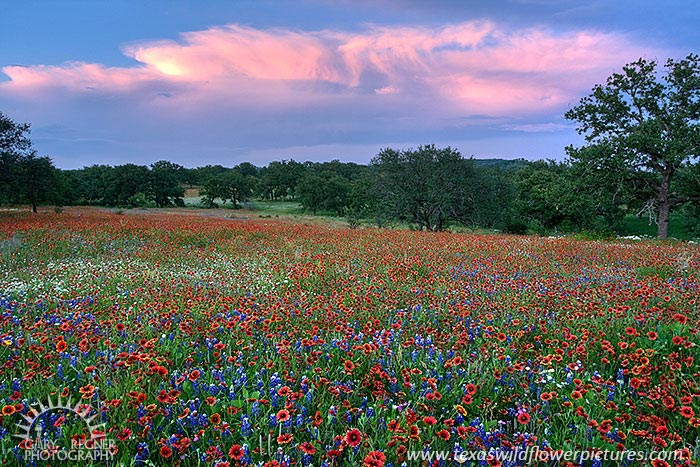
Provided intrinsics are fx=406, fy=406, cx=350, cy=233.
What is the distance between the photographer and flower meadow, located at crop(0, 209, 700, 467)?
251 cm

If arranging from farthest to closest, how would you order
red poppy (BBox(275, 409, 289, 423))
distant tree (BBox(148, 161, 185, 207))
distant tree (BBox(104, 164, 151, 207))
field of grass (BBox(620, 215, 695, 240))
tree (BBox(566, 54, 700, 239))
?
distant tree (BBox(148, 161, 185, 207)), distant tree (BBox(104, 164, 151, 207)), field of grass (BBox(620, 215, 695, 240)), tree (BBox(566, 54, 700, 239)), red poppy (BBox(275, 409, 289, 423))

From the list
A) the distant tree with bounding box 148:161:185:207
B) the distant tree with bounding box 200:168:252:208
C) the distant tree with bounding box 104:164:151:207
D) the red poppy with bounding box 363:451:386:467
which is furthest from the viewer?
the distant tree with bounding box 200:168:252:208

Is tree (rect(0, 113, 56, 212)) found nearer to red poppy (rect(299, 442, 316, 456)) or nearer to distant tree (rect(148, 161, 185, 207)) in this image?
Answer: red poppy (rect(299, 442, 316, 456))

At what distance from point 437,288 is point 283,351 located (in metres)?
3.39

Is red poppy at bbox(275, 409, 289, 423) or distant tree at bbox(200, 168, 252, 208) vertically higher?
distant tree at bbox(200, 168, 252, 208)

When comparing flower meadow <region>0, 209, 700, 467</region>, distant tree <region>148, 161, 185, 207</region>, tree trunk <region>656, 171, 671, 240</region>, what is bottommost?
flower meadow <region>0, 209, 700, 467</region>

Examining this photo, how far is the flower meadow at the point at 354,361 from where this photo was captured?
2506 millimetres

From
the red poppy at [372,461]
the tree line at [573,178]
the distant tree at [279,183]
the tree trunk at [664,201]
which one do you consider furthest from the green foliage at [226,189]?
the red poppy at [372,461]

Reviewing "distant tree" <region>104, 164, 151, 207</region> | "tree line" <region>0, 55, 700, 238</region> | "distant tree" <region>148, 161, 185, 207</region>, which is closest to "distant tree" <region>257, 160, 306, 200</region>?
"distant tree" <region>148, 161, 185, 207</region>

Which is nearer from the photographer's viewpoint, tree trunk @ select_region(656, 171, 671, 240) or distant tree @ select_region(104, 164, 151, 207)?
tree trunk @ select_region(656, 171, 671, 240)

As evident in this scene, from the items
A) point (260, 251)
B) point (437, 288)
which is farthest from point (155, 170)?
point (437, 288)

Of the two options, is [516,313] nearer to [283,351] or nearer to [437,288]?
[437,288]

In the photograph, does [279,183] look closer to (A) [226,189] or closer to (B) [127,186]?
(A) [226,189]

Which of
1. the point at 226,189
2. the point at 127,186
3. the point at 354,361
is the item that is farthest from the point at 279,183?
the point at 354,361
